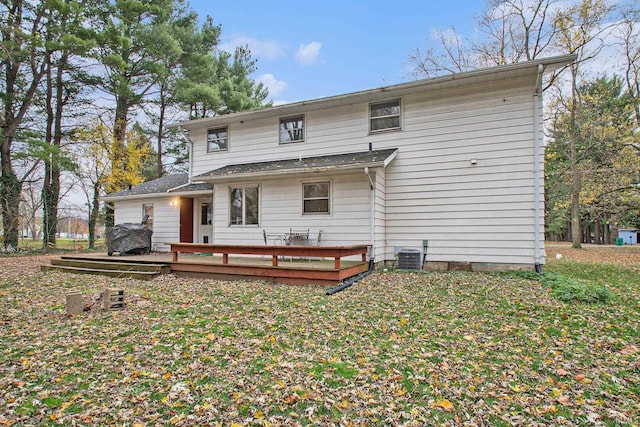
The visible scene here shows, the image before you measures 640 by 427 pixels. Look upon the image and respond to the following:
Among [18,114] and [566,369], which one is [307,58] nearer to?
[18,114]

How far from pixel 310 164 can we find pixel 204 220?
578cm

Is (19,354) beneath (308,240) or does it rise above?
beneath

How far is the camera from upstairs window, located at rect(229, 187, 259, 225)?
33.6 ft

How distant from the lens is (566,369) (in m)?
3.10

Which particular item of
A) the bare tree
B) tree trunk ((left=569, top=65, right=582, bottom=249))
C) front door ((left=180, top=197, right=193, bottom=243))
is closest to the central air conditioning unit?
front door ((left=180, top=197, right=193, bottom=243))

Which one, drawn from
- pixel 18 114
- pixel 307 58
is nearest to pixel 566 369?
pixel 307 58

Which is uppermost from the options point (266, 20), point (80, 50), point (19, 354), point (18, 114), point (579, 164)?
point (266, 20)

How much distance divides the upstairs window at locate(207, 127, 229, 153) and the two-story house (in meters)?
0.85

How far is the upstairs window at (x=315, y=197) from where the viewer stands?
9352 millimetres

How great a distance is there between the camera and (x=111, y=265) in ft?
28.5

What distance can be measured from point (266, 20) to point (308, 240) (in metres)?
10.8

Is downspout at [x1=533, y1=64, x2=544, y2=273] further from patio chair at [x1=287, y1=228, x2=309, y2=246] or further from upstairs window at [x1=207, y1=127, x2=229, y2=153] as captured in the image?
upstairs window at [x1=207, y1=127, x2=229, y2=153]

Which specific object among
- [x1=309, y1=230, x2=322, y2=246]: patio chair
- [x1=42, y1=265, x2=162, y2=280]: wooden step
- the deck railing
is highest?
[x1=309, y1=230, x2=322, y2=246]: patio chair

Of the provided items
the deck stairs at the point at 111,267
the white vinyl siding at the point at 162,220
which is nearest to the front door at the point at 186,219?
the white vinyl siding at the point at 162,220
